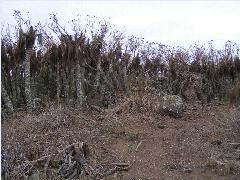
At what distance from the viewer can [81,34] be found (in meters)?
18.0

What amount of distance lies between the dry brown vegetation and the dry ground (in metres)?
0.03

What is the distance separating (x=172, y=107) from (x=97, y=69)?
4645 mm

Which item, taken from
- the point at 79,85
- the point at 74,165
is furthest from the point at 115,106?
the point at 74,165

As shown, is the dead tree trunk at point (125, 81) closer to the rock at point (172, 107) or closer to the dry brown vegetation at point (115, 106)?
the dry brown vegetation at point (115, 106)

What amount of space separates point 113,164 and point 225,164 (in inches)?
94.4

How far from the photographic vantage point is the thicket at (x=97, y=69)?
17359 millimetres

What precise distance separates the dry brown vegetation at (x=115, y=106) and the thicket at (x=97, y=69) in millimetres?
43

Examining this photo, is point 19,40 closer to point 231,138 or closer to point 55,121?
point 55,121

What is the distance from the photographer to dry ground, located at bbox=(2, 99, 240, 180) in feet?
33.1

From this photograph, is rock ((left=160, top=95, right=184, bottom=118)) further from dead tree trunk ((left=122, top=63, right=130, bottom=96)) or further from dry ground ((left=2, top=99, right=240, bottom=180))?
dead tree trunk ((left=122, top=63, right=130, bottom=96))

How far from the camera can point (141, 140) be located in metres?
12.6

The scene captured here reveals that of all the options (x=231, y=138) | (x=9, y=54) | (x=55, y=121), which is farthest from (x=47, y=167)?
(x=9, y=54)

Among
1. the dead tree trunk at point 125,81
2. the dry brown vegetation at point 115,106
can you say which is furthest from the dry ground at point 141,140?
the dead tree trunk at point 125,81

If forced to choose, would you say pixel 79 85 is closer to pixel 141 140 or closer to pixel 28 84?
pixel 28 84
